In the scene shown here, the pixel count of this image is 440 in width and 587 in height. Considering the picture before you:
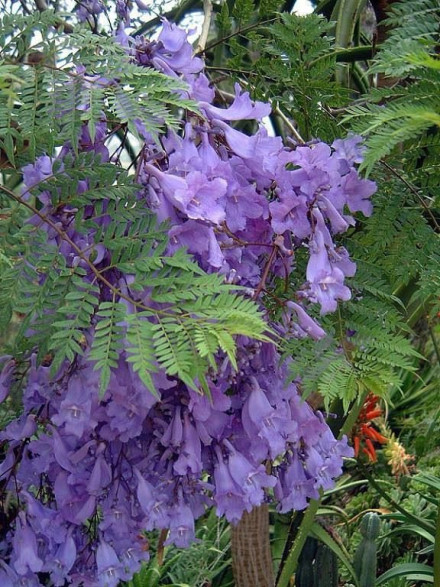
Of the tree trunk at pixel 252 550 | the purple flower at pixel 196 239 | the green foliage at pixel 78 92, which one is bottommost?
the tree trunk at pixel 252 550

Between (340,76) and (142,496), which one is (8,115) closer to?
(142,496)

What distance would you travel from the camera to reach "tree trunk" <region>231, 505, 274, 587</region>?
127 centimetres

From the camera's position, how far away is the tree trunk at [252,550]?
1271 millimetres

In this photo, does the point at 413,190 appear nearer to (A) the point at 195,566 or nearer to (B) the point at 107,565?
(B) the point at 107,565

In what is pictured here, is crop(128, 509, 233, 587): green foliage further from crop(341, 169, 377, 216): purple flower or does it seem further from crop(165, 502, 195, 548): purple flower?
crop(341, 169, 377, 216): purple flower

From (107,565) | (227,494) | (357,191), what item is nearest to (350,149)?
(357,191)

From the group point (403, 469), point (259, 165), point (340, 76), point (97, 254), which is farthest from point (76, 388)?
point (403, 469)

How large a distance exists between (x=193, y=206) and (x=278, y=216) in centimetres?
7

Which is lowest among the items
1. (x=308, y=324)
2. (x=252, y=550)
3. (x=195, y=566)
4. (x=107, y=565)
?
(x=195, y=566)

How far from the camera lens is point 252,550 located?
128 centimetres

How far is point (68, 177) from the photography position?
516mm

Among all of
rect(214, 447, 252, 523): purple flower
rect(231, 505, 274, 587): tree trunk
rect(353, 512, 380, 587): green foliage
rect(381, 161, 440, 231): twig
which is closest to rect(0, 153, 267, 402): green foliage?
rect(214, 447, 252, 523): purple flower

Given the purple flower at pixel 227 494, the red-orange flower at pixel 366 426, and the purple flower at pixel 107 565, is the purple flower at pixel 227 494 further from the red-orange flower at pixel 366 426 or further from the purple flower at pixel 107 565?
the red-orange flower at pixel 366 426

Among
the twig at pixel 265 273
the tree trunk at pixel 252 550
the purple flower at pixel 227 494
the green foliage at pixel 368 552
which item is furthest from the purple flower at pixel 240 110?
the green foliage at pixel 368 552
